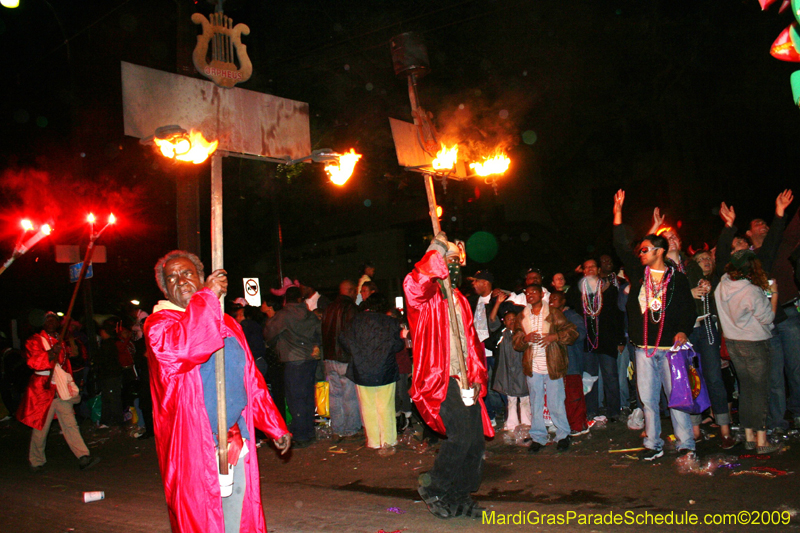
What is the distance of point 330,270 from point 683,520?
2223cm

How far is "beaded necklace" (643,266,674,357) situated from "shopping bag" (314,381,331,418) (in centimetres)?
517

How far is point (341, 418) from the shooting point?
9.02 m

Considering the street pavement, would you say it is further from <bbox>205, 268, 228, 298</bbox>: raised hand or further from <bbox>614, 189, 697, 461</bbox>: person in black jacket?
<bbox>205, 268, 228, 298</bbox>: raised hand

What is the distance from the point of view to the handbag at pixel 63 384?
27.2 ft

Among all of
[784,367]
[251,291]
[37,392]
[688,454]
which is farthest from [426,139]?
[251,291]

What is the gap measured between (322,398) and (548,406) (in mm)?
3909

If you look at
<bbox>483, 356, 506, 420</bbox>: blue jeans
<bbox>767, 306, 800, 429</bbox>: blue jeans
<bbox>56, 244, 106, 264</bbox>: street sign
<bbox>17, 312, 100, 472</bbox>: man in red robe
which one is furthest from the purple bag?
<bbox>56, 244, 106, 264</bbox>: street sign

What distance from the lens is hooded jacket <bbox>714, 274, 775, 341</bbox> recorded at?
20.3 ft

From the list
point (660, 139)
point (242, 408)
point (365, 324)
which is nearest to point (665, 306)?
point (365, 324)

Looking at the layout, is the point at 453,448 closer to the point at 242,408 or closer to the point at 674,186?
the point at 242,408

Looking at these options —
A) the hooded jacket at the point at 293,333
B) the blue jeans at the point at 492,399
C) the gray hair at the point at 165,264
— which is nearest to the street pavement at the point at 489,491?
the blue jeans at the point at 492,399

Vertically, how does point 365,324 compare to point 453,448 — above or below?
above

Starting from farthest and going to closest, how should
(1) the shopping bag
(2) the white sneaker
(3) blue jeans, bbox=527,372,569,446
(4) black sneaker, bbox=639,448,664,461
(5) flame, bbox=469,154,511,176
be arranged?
(5) flame, bbox=469,154,511,176 → (1) the shopping bag → (2) the white sneaker → (3) blue jeans, bbox=527,372,569,446 → (4) black sneaker, bbox=639,448,664,461

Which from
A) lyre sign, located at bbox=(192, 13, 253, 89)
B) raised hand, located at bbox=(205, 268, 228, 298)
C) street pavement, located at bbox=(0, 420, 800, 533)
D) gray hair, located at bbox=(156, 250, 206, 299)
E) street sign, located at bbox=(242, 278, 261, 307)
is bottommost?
street pavement, located at bbox=(0, 420, 800, 533)
